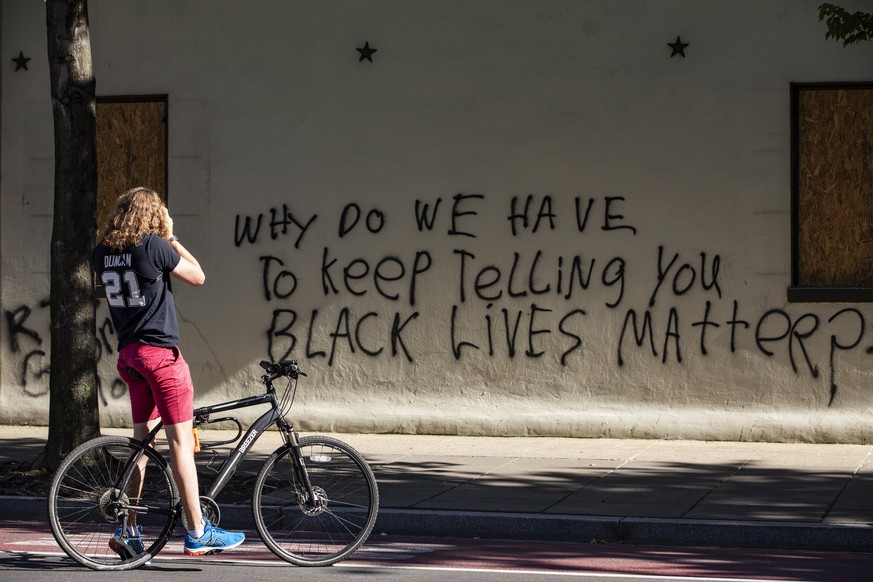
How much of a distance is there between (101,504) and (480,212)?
5.65m

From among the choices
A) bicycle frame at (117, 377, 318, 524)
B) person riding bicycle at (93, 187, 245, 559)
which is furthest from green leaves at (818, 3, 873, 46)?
person riding bicycle at (93, 187, 245, 559)

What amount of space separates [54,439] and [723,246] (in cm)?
570

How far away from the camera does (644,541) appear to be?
22.9 ft

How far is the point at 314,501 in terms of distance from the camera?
612 centimetres

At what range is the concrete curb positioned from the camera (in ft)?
22.3

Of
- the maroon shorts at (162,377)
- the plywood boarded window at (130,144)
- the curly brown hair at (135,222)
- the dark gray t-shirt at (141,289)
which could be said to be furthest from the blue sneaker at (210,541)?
the plywood boarded window at (130,144)

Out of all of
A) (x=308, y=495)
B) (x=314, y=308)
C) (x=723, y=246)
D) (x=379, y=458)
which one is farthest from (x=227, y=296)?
(x=308, y=495)

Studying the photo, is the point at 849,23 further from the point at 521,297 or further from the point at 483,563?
the point at 483,563

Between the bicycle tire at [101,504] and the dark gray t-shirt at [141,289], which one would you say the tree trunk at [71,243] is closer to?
the bicycle tire at [101,504]

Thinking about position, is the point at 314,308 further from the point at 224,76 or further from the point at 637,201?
the point at 637,201

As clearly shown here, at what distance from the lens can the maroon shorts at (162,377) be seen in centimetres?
582

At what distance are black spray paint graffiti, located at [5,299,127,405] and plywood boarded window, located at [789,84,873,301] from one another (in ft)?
20.7

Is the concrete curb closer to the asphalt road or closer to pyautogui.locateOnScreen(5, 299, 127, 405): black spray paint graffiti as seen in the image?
the asphalt road

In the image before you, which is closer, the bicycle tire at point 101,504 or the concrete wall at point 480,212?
the bicycle tire at point 101,504
